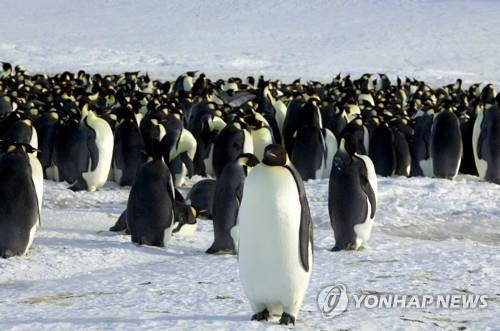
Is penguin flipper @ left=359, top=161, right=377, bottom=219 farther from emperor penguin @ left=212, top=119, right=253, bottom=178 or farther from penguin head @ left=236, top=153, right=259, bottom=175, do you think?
emperor penguin @ left=212, top=119, right=253, bottom=178

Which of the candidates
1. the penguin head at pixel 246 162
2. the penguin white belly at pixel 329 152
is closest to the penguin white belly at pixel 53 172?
the penguin white belly at pixel 329 152

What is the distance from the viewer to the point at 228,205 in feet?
19.9

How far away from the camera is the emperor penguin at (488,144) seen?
10008 mm

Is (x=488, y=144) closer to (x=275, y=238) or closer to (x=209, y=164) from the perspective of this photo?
(x=209, y=164)

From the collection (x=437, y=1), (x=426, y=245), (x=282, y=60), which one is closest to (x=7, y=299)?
(x=426, y=245)

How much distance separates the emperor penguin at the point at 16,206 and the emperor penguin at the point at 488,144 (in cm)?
583

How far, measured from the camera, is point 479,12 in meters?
43.0

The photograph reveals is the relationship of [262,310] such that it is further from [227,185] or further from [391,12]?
[391,12]

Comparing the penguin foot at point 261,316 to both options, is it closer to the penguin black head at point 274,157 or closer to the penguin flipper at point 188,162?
the penguin black head at point 274,157

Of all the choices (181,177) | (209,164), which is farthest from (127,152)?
(209,164)

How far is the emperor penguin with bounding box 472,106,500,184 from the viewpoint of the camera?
1001cm

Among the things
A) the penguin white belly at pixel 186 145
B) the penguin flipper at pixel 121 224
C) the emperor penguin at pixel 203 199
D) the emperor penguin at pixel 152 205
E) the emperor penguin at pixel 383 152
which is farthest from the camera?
the emperor penguin at pixel 383 152

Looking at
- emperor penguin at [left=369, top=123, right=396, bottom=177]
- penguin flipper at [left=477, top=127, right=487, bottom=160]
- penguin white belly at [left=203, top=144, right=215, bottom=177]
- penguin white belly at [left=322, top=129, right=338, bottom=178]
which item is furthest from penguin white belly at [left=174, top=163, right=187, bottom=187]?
penguin flipper at [left=477, top=127, right=487, bottom=160]

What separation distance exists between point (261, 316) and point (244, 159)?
2011 mm
